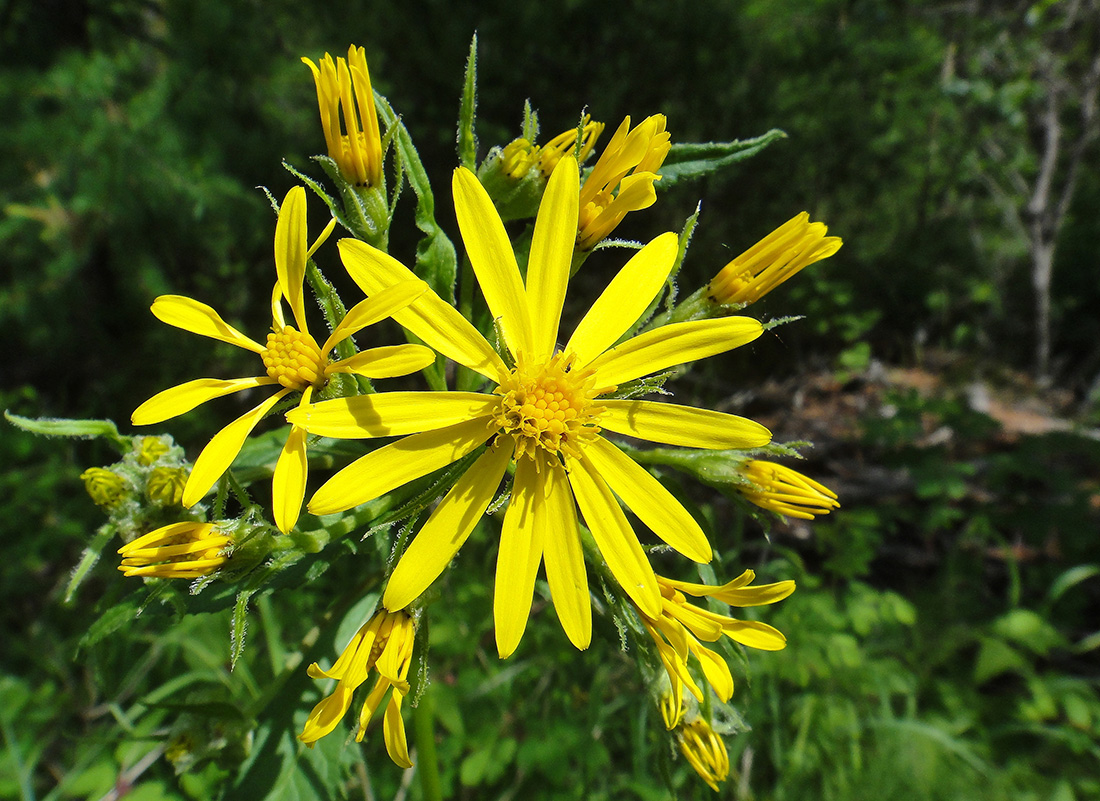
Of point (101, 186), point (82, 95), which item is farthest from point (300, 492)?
point (82, 95)

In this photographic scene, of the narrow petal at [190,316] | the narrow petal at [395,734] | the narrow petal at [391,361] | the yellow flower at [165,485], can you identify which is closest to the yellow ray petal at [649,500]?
the narrow petal at [391,361]

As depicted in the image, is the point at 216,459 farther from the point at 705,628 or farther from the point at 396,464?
the point at 705,628

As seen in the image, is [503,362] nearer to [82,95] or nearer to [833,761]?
[833,761]

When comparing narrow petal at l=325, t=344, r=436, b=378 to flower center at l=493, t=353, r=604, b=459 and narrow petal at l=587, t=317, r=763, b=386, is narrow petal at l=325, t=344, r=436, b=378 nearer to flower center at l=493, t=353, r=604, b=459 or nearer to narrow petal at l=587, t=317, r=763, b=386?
flower center at l=493, t=353, r=604, b=459

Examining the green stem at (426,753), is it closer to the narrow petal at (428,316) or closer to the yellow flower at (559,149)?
the narrow petal at (428,316)

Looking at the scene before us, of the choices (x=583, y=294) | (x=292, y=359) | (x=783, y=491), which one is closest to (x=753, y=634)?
(x=783, y=491)
